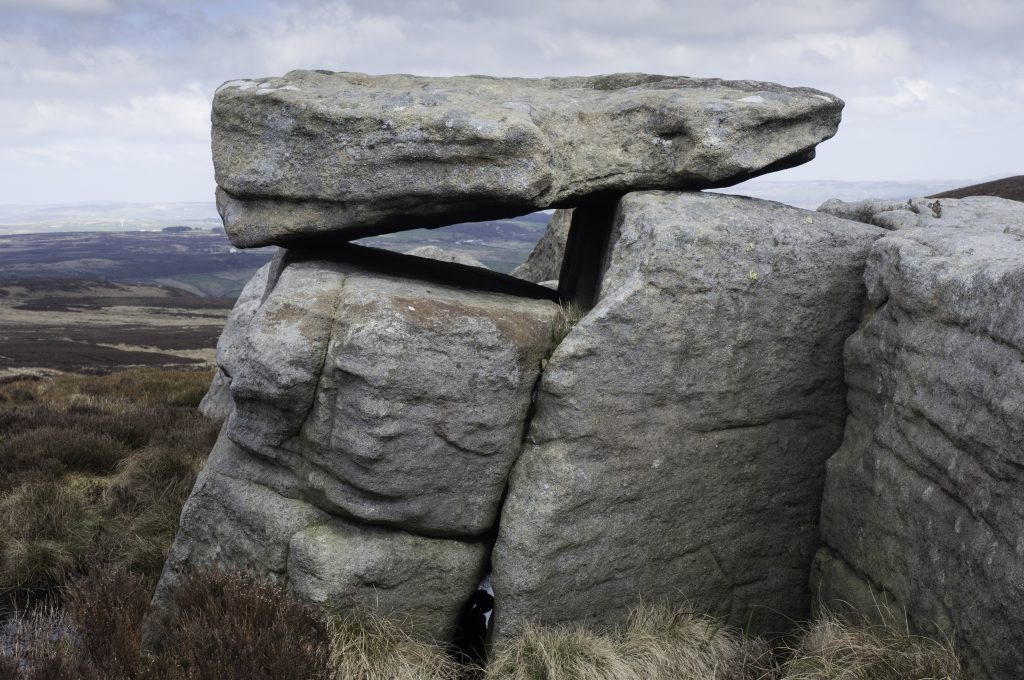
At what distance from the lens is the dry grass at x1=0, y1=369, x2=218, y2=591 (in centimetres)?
922

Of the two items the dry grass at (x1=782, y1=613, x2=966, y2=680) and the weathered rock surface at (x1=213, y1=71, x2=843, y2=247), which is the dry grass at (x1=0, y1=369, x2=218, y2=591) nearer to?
the weathered rock surface at (x1=213, y1=71, x2=843, y2=247)

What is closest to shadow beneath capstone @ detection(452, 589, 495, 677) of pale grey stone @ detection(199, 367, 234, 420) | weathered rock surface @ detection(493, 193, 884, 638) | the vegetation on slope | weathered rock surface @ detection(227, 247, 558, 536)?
the vegetation on slope

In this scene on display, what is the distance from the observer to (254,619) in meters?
6.25

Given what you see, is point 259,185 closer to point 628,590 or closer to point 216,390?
point 628,590

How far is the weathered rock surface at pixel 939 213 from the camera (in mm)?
7797

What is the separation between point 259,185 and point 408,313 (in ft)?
6.51

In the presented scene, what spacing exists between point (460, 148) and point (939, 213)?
4579mm

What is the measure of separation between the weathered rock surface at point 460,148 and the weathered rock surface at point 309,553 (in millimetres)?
2351

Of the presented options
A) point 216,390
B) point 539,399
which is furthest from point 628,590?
point 216,390

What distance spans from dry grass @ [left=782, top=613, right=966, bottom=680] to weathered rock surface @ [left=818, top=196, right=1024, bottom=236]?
3447mm

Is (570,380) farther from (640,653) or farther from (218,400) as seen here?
(218,400)

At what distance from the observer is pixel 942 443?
20.8ft

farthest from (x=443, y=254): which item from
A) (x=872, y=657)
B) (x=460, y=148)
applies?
(x=872, y=657)

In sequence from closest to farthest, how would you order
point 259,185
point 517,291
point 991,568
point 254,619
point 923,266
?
point 991,568
point 254,619
point 923,266
point 259,185
point 517,291
